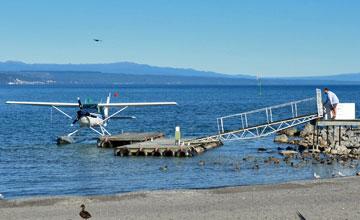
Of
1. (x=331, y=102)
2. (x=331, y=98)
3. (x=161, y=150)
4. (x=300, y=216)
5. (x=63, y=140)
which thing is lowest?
(x=63, y=140)

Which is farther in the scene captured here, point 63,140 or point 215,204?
point 63,140

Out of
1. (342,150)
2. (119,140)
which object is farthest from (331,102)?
(119,140)

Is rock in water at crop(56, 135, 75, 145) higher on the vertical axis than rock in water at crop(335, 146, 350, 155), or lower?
lower

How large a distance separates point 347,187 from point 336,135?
1943 cm

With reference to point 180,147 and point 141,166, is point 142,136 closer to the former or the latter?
point 180,147

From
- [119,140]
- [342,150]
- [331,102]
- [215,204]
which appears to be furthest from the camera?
[119,140]

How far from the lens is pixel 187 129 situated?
52.7 metres

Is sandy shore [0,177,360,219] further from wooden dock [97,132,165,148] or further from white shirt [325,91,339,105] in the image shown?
wooden dock [97,132,165,148]

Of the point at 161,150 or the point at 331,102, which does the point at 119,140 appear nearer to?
the point at 161,150

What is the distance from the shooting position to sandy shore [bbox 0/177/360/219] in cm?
1554

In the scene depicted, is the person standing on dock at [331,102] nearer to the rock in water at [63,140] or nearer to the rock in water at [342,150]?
the rock in water at [342,150]

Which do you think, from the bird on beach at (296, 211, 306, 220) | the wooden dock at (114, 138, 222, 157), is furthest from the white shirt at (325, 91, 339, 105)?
the bird on beach at (296, 211, 306, 220)

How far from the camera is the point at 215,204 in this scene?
1708 cm

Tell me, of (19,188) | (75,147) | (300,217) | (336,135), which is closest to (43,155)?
(75,147)
